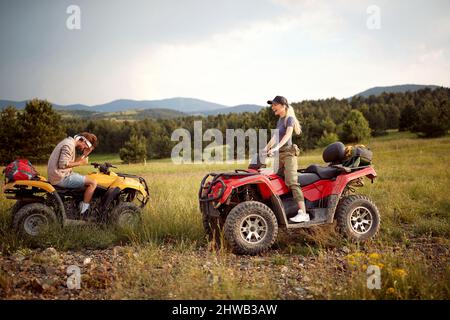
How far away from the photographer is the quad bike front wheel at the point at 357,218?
21.9 ft

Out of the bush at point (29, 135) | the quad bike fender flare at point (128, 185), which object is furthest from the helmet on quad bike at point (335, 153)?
the bush at point (29, 135)

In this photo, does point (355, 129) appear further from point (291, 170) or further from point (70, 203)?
point (70, 203)

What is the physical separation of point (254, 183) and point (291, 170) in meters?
0.65

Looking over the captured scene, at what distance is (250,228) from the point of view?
20.3 ft

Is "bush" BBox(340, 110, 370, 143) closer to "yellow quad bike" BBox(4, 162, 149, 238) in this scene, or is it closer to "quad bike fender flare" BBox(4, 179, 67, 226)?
"yellow quad bike" BBox(4, 162, 149, 238)

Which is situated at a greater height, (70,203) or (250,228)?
(70,203)

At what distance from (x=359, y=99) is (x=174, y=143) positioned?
180 feet

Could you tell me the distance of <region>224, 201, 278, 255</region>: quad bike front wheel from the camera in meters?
6.01

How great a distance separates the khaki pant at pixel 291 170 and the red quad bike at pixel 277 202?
194 mm

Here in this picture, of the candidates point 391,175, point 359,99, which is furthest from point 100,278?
point 359,99

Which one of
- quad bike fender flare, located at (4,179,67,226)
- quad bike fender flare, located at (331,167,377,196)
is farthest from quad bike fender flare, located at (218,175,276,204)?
quad bike fender flare, located at (4,179,67,226)

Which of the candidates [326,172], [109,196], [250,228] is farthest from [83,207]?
[326,172]

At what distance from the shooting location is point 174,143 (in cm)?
6988
